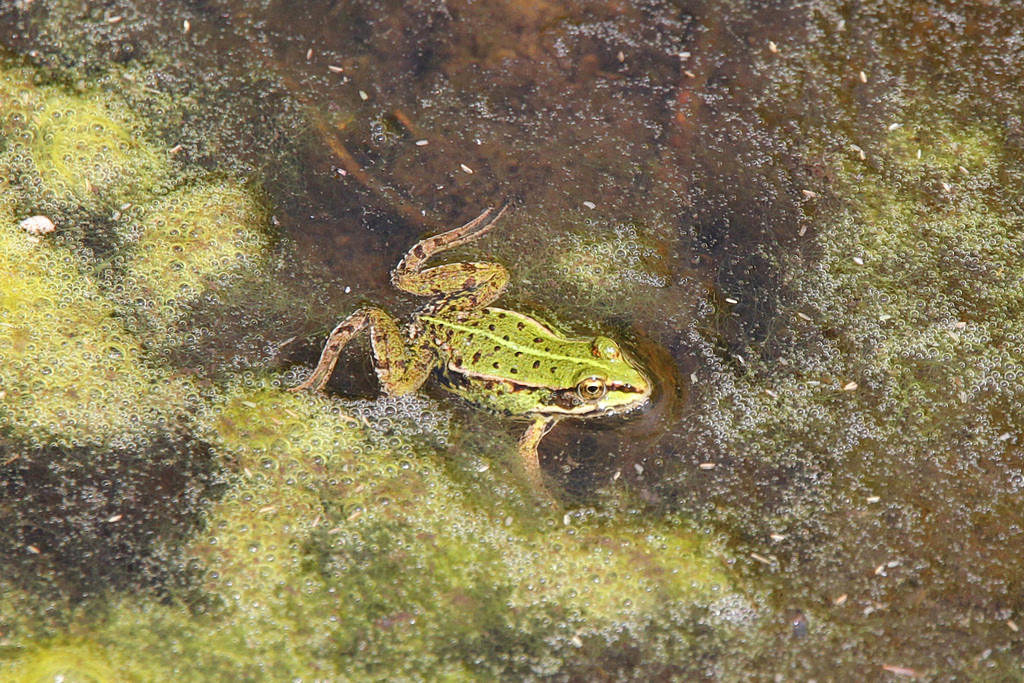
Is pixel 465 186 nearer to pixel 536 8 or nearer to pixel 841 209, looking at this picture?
pixel 536 8

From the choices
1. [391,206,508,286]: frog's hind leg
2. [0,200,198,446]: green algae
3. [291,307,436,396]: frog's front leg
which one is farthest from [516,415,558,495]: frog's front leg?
[0,200,198,446]: green algae

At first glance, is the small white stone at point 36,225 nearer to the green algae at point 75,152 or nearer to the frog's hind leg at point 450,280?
the green algae at point 75,152

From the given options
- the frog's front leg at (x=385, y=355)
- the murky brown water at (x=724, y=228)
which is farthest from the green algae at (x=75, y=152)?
the frog's front leg at (x=385, y=355)

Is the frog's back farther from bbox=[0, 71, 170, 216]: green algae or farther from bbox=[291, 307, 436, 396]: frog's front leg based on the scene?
bbox=[0, 71, 170, 216]: green algae

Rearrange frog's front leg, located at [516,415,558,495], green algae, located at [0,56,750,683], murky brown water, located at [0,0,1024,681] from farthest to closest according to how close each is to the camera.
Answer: frog's front leg, located at [516,415,558,495] → murky brown water, located at [0,0,1024,681] → green algae, located at [0,56,750,683]

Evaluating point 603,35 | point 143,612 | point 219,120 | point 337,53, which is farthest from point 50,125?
point 603,35

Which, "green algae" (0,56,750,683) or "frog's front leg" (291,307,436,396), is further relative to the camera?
"frog's front leg" (291,307,436,396)

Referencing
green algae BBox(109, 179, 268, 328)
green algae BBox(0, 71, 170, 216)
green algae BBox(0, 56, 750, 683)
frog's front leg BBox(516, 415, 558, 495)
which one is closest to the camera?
green algae BBox(0, 56, 750, 683)

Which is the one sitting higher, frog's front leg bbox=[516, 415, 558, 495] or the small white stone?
the small white stone
